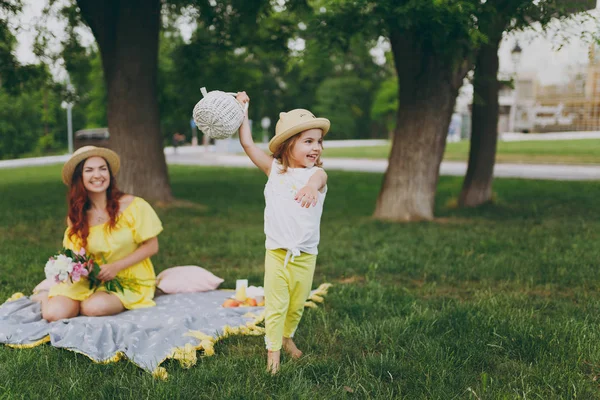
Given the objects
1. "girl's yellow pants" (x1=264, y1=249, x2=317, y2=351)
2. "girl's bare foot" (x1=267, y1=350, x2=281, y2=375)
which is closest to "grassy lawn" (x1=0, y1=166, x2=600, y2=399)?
"girl's bare foot" (x1=267, y1=350, x2=281, y2=375)

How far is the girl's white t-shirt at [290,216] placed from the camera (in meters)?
3.66

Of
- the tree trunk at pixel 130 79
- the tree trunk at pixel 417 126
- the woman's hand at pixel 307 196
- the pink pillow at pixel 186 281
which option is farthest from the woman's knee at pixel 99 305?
the tree trunk at pixel 130 79

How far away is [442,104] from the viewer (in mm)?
9227

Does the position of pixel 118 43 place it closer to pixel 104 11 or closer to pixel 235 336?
pixel 104 11

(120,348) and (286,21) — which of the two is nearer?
(120,348)

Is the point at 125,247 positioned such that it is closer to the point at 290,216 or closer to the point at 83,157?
the point at 83,157

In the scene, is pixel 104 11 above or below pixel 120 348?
above

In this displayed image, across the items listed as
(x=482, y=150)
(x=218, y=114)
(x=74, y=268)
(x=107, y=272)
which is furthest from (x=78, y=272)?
(x=482, y=150)

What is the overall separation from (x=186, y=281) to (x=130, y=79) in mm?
6216

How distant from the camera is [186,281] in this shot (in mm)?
5773

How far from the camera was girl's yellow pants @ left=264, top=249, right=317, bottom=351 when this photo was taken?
3.69 metres

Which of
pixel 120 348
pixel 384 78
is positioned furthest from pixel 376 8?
pixel 384 78

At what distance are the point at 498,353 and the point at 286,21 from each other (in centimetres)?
995

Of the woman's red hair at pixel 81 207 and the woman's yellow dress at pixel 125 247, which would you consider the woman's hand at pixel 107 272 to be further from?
the woman's red hair at pixel 81 207
